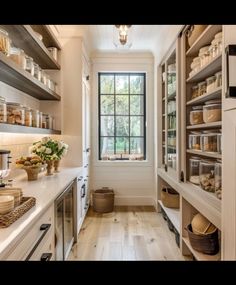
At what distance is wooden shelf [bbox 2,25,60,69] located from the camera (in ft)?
6.32

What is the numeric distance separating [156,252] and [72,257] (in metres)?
0.89

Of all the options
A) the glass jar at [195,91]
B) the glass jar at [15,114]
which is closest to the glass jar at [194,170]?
the glass jar at [195,91]

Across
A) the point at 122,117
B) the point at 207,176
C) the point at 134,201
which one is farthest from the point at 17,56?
the point at 134,201

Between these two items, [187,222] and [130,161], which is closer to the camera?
[187,222]

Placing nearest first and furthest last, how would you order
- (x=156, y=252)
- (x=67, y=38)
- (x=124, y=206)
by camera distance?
(x=156, y=252)
(x=67, y=38)
(x=124, y=206)

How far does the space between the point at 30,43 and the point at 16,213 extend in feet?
5.52

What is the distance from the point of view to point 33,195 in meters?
1.76

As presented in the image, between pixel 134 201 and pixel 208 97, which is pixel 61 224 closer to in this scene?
pixel 208 97

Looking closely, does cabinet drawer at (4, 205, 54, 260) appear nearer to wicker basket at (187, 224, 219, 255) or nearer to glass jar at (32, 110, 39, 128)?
glass jar at (32, 110, 39, 128)

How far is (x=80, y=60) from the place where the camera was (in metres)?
3.33

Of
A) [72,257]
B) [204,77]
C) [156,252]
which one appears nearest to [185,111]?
[204,77]

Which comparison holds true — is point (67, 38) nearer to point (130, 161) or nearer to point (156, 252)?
point (130, 161)

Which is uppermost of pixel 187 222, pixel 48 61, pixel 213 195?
pixel 48 61

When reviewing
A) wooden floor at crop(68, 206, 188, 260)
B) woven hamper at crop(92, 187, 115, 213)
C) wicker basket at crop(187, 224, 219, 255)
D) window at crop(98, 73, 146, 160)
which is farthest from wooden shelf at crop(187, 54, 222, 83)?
woven hamper at crop(92, 187, 115, 213)
